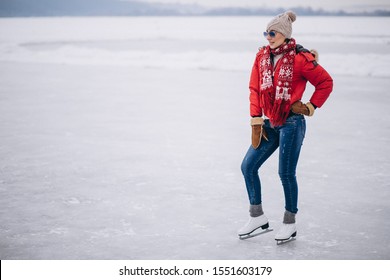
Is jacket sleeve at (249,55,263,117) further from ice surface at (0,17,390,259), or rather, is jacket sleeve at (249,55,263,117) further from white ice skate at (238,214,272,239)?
ice surface at (0,17,390,259)

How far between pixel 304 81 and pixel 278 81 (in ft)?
0.74

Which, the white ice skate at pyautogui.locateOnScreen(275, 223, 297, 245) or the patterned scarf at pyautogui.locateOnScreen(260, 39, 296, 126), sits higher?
the patterned scarf at pyautogui.locateOnScreen(260, 39, 296, 126)

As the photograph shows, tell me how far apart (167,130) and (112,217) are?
3.64m

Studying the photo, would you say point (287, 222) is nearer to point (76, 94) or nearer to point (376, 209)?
point (376, 209)

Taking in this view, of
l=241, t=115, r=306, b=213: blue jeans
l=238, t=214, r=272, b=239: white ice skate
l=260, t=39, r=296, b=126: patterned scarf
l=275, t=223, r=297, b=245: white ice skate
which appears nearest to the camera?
l=260, t=39, r=296, b=126: patterned scarf

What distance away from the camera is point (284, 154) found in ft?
11.1

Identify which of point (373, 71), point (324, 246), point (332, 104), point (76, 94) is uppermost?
point (373, 71)

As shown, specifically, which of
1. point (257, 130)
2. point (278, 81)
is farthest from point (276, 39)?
point (257, 130)

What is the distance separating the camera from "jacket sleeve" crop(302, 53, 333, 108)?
3.22 metres

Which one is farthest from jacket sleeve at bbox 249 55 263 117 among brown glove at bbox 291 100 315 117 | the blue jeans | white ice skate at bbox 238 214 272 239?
white ice skate at bbox 238 214 272 239

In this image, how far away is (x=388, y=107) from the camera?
930 cm

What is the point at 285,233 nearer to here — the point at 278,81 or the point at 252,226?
the point at 252,226
